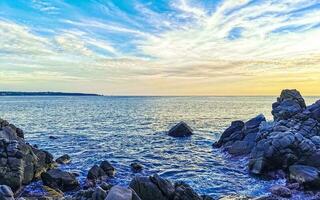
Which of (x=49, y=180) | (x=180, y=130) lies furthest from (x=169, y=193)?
(x=180, y=130)

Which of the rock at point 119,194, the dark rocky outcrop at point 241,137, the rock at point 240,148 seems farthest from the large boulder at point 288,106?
the rock at point 119,194

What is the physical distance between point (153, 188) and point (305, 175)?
36.3 feet

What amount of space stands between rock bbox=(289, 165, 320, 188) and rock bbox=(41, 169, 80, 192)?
15343 millimetres

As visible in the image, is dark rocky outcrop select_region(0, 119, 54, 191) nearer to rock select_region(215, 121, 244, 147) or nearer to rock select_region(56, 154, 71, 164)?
rock select_region(56, 154, 71, 164)

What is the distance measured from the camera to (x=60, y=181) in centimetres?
2330

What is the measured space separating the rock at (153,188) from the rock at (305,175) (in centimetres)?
958

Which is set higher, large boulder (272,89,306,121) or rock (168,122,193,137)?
large boulder (272,89,306,121)

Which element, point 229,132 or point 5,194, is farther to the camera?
point 229,132

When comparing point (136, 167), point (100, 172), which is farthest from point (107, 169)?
point (136, 167)

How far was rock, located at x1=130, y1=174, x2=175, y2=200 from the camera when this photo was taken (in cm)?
1850

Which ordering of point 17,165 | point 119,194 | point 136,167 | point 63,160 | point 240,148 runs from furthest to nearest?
1. point 240,148
2. point 63,160
3. point 136,167
4. point 17,165
5. point 119,194

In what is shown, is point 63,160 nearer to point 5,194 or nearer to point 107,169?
point 107,169

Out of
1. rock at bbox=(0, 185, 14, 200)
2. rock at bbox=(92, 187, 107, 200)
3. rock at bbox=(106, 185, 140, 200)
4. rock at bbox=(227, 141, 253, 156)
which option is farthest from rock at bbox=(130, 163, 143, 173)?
rock at bbox=(0, 185, 14, 200)

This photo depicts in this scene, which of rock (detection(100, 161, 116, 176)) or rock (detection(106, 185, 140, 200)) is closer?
rock (detection(106, 185, 140, 200))
